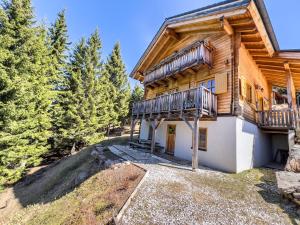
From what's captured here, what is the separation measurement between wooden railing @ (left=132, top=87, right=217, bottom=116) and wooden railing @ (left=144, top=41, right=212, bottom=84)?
2254 mm

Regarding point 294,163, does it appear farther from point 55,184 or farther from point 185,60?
point 55,184

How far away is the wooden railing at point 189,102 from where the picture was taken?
8953 mm

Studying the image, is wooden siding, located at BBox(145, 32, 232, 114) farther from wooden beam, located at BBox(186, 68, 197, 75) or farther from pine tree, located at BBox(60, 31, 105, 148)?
pine tree, located at BBox(60, 31, 105, 148)

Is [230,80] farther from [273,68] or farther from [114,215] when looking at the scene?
[114,215]

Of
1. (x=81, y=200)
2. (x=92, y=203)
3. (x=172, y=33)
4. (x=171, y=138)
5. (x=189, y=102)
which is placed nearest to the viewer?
(x=92, y=203)

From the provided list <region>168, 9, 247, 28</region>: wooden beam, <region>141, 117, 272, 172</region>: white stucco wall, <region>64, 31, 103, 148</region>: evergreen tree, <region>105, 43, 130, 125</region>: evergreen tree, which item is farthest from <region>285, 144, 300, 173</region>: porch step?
<region>105, 43, 130, 125</region>: evergreen tree

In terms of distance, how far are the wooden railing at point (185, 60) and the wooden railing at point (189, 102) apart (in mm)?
2254

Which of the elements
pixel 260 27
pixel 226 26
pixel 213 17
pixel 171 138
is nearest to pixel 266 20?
pixel 260 27

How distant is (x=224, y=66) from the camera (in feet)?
32.8

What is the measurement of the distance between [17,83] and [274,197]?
1488cm

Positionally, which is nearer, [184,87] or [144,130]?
[184,87]

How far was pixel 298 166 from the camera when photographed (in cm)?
782

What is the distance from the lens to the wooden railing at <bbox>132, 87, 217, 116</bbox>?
352 inches

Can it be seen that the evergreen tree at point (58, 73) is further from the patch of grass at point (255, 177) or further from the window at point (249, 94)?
the window at point (249, 94)
